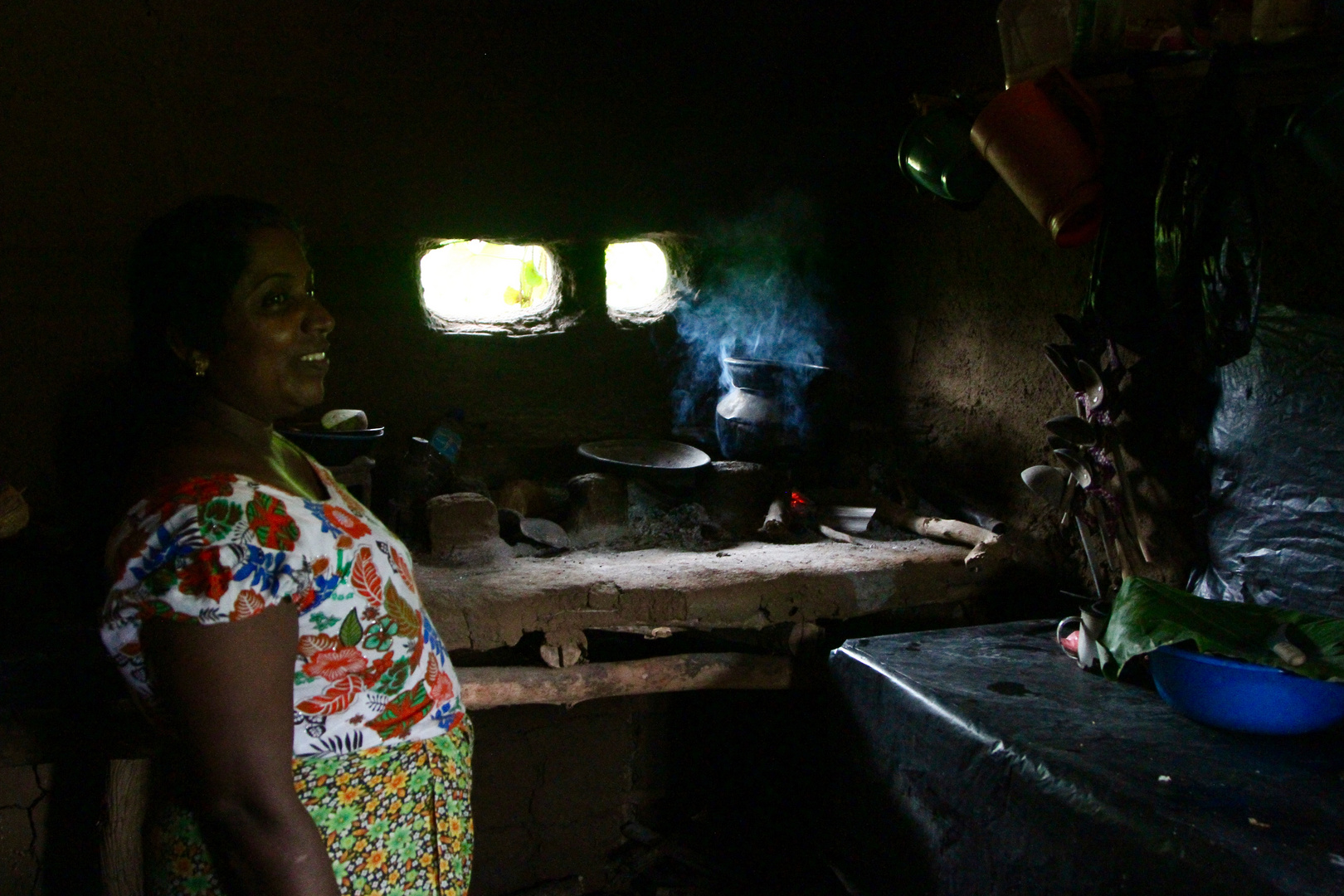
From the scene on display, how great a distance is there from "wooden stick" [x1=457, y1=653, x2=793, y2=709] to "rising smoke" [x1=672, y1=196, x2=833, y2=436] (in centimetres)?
171

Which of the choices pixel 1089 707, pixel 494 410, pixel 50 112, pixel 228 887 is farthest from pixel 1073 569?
pixel 50 112

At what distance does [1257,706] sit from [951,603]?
1763 mm

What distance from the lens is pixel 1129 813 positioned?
1.55 meters

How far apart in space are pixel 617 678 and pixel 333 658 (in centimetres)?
179

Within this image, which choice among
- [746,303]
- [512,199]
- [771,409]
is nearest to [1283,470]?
[771,409]

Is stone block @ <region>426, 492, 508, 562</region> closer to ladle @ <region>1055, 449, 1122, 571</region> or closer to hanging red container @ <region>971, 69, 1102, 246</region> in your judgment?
ladle @ <region>1055, 449, 1122, 571</region>

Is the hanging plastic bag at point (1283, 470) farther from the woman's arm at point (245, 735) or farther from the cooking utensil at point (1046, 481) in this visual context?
the woman's arm at point (245, 735)

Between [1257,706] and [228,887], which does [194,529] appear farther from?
[1257,706]

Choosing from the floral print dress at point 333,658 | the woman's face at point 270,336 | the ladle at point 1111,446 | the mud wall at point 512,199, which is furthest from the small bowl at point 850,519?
the woman's face at point 270,336

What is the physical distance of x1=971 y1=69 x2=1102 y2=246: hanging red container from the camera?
216cm

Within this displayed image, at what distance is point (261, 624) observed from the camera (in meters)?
1.08

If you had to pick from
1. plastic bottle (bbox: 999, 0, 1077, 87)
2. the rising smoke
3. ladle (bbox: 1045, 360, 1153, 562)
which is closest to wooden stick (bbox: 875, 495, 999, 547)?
ladle (bbox: 1045, 360, 1153, 562)

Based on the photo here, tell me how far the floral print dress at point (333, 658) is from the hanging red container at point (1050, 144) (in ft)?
5.99

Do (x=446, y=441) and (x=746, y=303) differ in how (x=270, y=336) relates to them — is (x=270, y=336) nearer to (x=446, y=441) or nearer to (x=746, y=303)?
(x=446, y=441)
